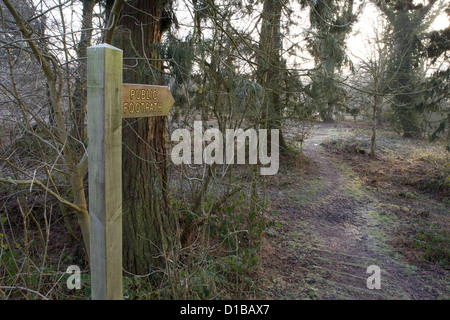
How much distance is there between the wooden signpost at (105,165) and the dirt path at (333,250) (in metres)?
2.38

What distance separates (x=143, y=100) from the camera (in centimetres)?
202

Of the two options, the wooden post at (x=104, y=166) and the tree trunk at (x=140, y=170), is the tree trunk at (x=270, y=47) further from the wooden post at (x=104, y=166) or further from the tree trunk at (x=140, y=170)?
the wooden post at (x=104, y=166)

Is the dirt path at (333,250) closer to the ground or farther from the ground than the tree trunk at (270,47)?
closer to the ground

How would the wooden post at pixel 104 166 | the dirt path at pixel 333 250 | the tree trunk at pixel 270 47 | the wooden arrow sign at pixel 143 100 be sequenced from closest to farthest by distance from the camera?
Answer: the wooden post at pixel 104 166, the wooden arrow sign at pixel 143 100, the dirt path at pixel 333 250, the tree trunk at pixel 270 47

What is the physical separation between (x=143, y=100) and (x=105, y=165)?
53 cm

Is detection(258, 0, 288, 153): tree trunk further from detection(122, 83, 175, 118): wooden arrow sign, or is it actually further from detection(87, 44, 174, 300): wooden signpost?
detection(87, 44, 174, 300): wooden signpost

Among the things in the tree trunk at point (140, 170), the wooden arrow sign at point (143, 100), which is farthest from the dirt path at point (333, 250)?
the wooden arrow sign at point (143, 100)

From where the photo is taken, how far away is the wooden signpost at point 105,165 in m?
1.68

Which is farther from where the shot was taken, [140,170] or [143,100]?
[140,170]

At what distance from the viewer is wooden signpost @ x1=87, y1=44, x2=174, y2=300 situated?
66.3 inches

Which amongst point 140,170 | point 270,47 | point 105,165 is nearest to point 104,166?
point 105,165

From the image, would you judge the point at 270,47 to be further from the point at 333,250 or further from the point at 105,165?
the point at 105,165

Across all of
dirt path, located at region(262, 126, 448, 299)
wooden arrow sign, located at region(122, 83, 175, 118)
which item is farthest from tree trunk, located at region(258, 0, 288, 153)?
wooden arrow sign, located at region(122, 83, 175, 118)

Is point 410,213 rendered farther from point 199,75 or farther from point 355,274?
point 199,75
